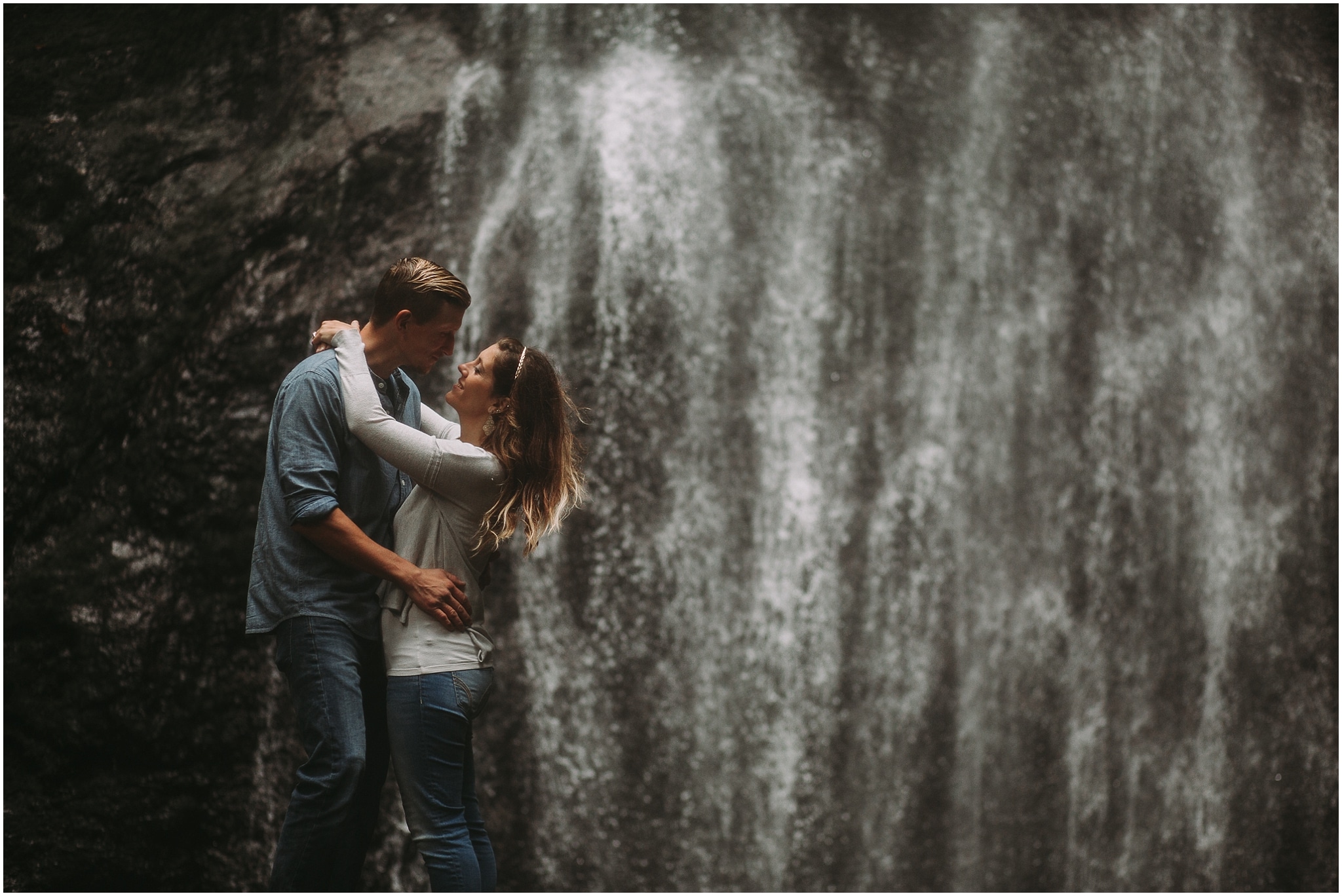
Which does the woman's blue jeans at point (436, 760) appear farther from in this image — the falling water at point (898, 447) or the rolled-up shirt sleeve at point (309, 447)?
the falling water at point (898, 447)

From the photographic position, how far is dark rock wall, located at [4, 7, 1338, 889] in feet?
11.9

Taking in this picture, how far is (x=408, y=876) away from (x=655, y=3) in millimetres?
3433

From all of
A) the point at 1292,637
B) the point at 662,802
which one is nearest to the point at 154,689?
the point at 662,802

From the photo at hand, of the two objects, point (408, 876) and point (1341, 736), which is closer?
point (408, 876)

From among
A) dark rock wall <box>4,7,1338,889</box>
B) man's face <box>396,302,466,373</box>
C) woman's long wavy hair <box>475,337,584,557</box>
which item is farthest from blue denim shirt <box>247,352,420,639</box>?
dark rock wall <box>4,7,1338,889</box>

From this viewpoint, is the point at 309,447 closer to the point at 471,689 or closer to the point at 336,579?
the point at 336,579

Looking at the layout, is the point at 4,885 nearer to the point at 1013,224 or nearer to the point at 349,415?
the point at 349,415

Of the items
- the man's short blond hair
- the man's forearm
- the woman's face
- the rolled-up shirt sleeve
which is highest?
the man's short blond hair

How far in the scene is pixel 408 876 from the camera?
11.8ft

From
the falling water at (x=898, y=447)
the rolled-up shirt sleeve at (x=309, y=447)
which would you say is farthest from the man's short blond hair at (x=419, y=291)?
the falling water at (x=898, y=447)

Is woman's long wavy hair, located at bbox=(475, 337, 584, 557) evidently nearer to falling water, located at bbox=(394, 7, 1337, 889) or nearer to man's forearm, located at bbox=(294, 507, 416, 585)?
man's forearm, located at bbox=(294, 507, 416, 585)

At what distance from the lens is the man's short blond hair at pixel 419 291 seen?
2.08m

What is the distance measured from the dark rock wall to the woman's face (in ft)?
5.22

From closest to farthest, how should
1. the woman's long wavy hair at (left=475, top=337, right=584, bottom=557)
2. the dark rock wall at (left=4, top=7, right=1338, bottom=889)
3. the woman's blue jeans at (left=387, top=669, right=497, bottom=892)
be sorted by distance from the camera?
the woman's blue jeans at (left=387, top=669, right=497, bottom=892) → the woman's long wavy hair at (left=475, top=337, right=584, bottom=557) → the dark rock wall at (left=4, top=7, right=1338, bottom=889)
